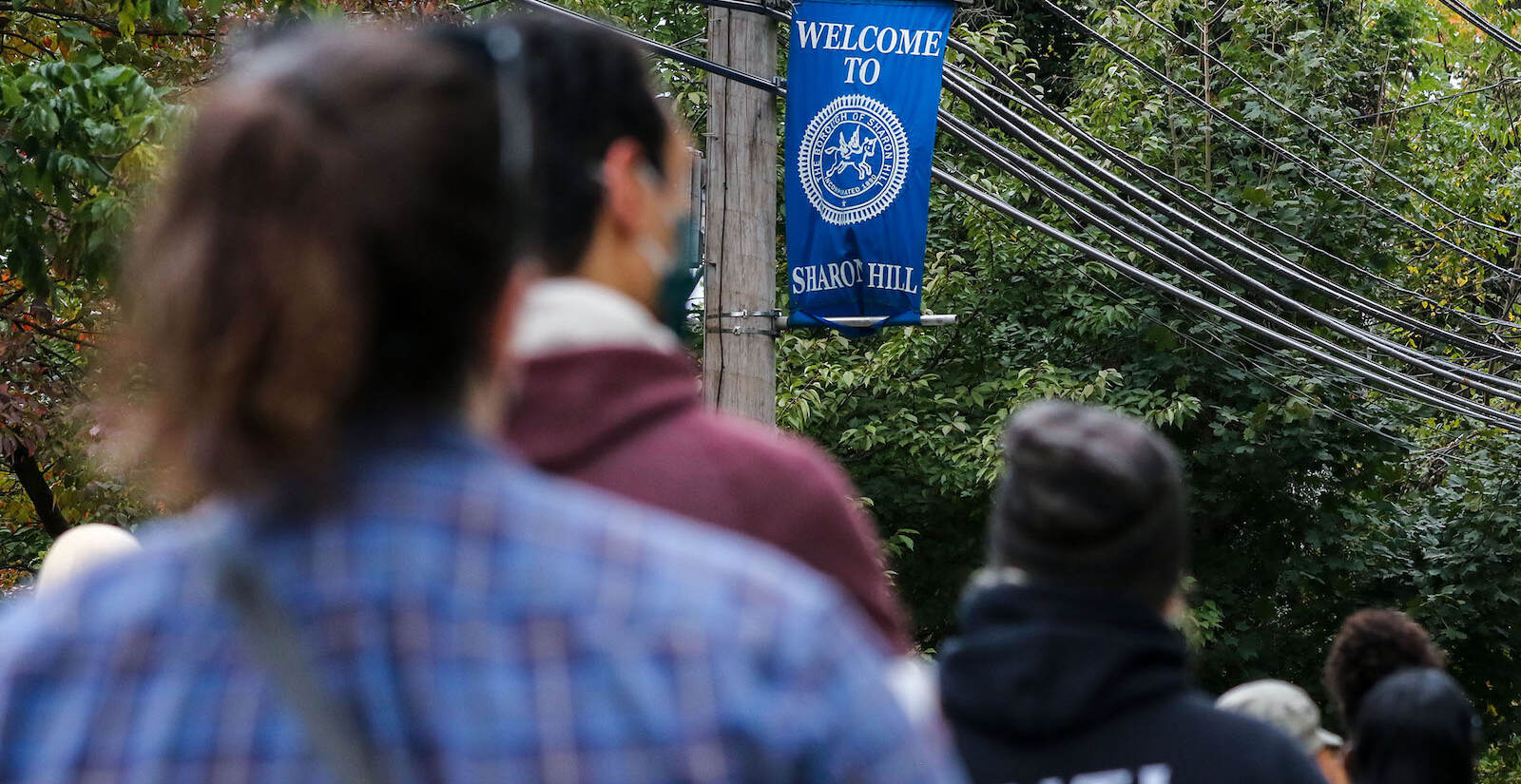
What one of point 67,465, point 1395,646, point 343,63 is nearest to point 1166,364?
point 67,465

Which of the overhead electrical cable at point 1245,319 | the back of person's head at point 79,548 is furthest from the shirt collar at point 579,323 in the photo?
the overhead electrical cable at point 1245,319

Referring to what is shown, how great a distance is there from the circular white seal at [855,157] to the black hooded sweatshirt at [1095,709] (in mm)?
4901

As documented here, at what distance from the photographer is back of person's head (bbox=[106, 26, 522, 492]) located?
2.77 ft

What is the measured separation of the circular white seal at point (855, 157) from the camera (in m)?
6.62

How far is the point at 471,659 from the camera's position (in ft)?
2.75

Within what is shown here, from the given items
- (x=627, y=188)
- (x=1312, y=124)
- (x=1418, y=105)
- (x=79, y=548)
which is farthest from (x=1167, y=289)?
(x=627, y=188)

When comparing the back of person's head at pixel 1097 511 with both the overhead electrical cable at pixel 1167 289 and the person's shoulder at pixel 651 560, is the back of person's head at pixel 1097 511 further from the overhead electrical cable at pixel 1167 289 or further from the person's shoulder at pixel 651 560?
the overhead electrical cable at pixel 1167 289

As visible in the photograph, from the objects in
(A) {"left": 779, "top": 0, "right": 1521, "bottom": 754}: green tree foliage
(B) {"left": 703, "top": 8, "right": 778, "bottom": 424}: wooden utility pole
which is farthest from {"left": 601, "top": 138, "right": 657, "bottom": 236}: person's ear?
(A) {"left": 779, "top": 0, "right": 1521, "bottom": 754}: green tree foliage

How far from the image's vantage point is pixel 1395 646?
3.27 m

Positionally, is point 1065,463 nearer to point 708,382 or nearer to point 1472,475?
point 708,382

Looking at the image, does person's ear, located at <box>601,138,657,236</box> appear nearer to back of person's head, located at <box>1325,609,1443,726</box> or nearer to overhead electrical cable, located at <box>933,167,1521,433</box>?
back of person's head, located at <box>1325,609,1443,726</box>

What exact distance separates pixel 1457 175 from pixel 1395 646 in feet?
42.3

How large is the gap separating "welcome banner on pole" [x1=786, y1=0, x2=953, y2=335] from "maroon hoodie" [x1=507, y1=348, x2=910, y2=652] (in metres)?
5.28

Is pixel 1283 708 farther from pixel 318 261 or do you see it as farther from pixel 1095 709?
pixel 318 261
